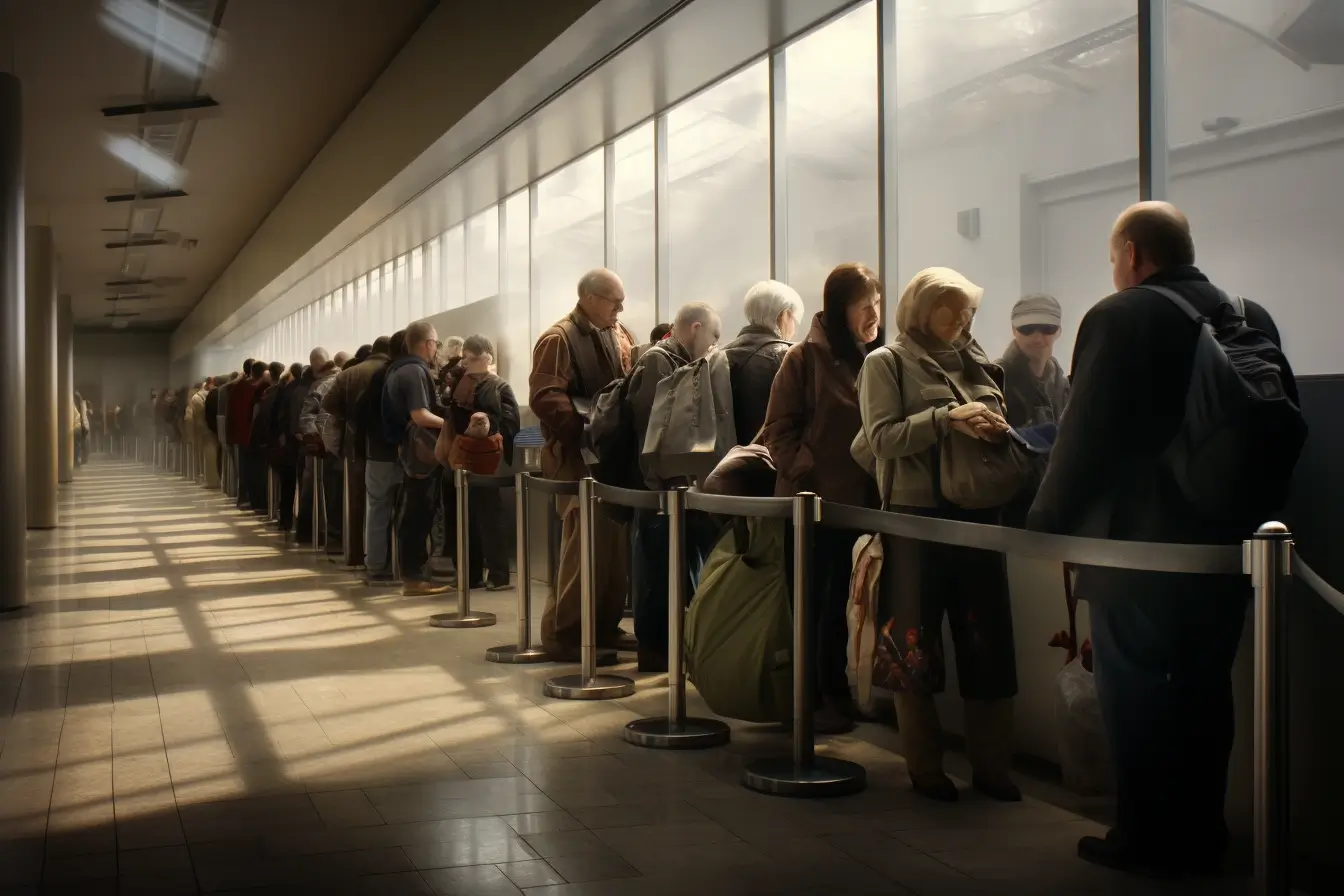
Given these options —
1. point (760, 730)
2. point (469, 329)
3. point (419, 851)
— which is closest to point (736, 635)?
point (760, 730)

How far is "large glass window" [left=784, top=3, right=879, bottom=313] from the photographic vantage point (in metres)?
6.64

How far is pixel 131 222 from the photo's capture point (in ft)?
69.4

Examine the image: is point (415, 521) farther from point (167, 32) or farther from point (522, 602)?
point (167, 32)

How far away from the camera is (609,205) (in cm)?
1038

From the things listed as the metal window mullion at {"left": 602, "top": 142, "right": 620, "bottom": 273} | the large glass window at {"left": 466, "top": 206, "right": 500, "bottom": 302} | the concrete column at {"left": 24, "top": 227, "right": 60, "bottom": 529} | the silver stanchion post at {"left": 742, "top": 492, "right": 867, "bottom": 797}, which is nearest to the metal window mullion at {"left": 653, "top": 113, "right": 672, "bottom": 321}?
the metal window mullion at {"left": 602, "top": 142, "right": 620, "bottom": 273}

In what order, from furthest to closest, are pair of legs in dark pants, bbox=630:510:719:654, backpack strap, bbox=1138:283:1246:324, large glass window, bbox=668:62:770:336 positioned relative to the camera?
1. large glass window, bbox=668:62:770:336
2. pair of legs in dark pants, bbox=630:510:719:654
3. backpack strap, bbox=1138:283:1246:324

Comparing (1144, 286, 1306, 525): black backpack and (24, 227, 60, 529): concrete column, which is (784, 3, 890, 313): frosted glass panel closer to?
(1144, 286, 1306, 525): black backpack

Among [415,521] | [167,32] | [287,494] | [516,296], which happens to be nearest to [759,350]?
[415,521]

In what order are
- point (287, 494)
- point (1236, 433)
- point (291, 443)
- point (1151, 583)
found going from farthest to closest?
point (287, 494) < point (291, 443) < point (1236, 433) < point (1151, 583)

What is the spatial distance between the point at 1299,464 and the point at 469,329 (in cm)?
1108

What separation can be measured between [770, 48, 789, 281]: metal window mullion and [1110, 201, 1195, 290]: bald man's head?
3955 mm

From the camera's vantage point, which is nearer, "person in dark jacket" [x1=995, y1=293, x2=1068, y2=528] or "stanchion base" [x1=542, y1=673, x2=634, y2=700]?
"person in dark jacket" [x1=995, y1=293, x2=1068, y2=528]

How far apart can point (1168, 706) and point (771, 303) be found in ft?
9.49

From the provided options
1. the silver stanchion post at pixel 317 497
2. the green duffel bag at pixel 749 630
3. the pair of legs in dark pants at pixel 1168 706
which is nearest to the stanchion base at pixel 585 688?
the green duffel bag at pixel 749 630
